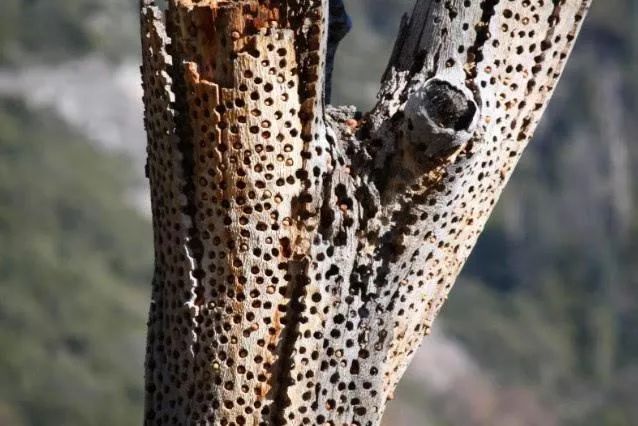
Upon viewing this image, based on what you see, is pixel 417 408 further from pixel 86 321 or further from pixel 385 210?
pixel 385 210

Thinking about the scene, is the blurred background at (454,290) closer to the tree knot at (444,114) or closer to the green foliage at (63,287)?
the green foliage at (63,287)

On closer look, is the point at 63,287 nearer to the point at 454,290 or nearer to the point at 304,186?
the point at 454,290

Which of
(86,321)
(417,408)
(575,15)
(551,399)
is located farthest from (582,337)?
(575,15)

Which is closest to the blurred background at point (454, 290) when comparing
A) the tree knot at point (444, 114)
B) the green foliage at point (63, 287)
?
the green foliage at point (63, 287)

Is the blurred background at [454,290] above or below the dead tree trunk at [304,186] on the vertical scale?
above

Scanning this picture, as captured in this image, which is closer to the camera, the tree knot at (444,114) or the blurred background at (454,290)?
the tree knot at (444,114)
